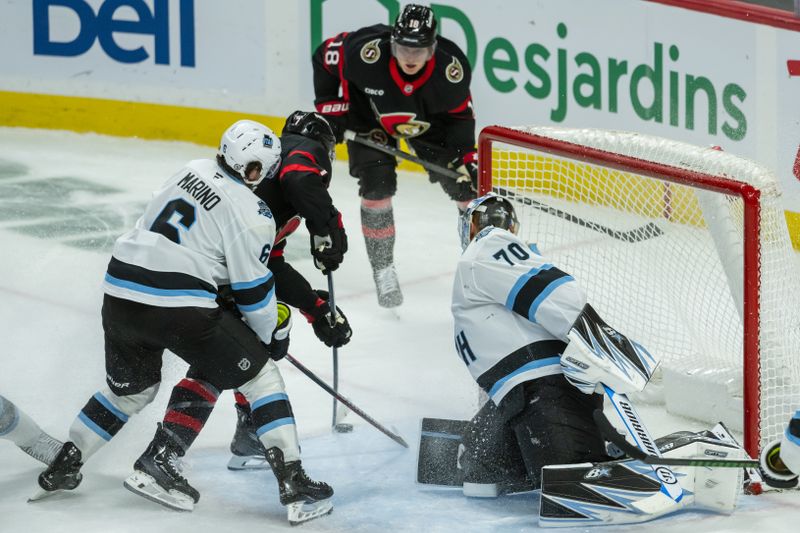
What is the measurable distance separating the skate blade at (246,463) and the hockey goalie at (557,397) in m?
0.56

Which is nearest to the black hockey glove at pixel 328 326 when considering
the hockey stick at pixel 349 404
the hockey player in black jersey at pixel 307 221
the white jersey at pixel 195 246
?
the hockey player in black jersey at pixel 307 221

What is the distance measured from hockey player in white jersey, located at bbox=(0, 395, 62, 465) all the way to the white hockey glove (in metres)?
1.30

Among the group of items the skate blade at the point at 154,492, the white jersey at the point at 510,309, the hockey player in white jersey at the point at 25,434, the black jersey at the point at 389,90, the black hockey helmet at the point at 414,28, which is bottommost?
the skate blade at the point at 154,492

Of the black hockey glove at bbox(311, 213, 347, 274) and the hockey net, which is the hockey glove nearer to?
the black hockey glove at bbox(311, 213, 347, 274)

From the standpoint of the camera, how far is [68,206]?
5.95 meters

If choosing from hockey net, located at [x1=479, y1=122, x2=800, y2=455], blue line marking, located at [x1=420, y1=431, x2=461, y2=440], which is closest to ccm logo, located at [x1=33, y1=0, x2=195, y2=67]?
hockey net, located at [x1=479, y1=122, x2=800, y2=455]

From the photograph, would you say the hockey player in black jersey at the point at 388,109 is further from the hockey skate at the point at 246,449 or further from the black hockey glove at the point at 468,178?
the hockey skate at the point at 246,449

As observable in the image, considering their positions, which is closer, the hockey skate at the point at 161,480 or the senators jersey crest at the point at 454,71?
the hockey skate at the point at 161,480

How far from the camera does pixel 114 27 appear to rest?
660 cm

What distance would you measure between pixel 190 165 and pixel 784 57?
260cm

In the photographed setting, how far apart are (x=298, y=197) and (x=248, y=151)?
2.01 ft

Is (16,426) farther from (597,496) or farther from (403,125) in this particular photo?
(403,125)

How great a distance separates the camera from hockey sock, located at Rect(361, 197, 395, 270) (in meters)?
5.00

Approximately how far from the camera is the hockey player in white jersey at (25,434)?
3.34 metres
